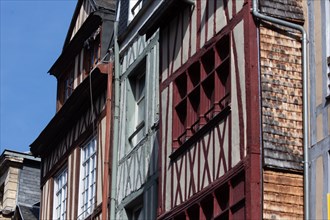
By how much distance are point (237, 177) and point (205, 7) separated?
3427mm

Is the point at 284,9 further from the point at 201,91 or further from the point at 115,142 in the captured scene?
the point at 115,142

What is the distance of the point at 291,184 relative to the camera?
15891mm

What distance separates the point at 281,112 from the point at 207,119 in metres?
1.74

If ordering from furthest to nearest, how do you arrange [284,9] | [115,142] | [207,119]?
[115,142], [207,119], [284,9]

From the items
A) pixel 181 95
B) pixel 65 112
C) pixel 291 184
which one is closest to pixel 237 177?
pixel 291 184

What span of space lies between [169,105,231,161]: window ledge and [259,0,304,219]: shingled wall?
0.82 metres

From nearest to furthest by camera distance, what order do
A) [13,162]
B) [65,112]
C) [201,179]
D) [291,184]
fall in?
[291,184] < [201,179] < [65,112] < [13,162]

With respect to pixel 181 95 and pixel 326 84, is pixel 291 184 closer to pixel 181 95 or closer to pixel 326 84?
pixel 326 84

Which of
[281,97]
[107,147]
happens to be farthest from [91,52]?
[281,97]

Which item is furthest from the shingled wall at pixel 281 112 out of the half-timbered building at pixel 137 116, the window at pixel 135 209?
the window at pixel 135 209

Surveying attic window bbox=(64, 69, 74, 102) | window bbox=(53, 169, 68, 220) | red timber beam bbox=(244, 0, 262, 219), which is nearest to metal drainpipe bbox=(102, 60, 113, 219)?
window bbox=(53, 169, 68, 220)

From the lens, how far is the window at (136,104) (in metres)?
22.8

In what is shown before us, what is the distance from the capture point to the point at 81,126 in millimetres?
26172

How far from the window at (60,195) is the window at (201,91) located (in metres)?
8.62
